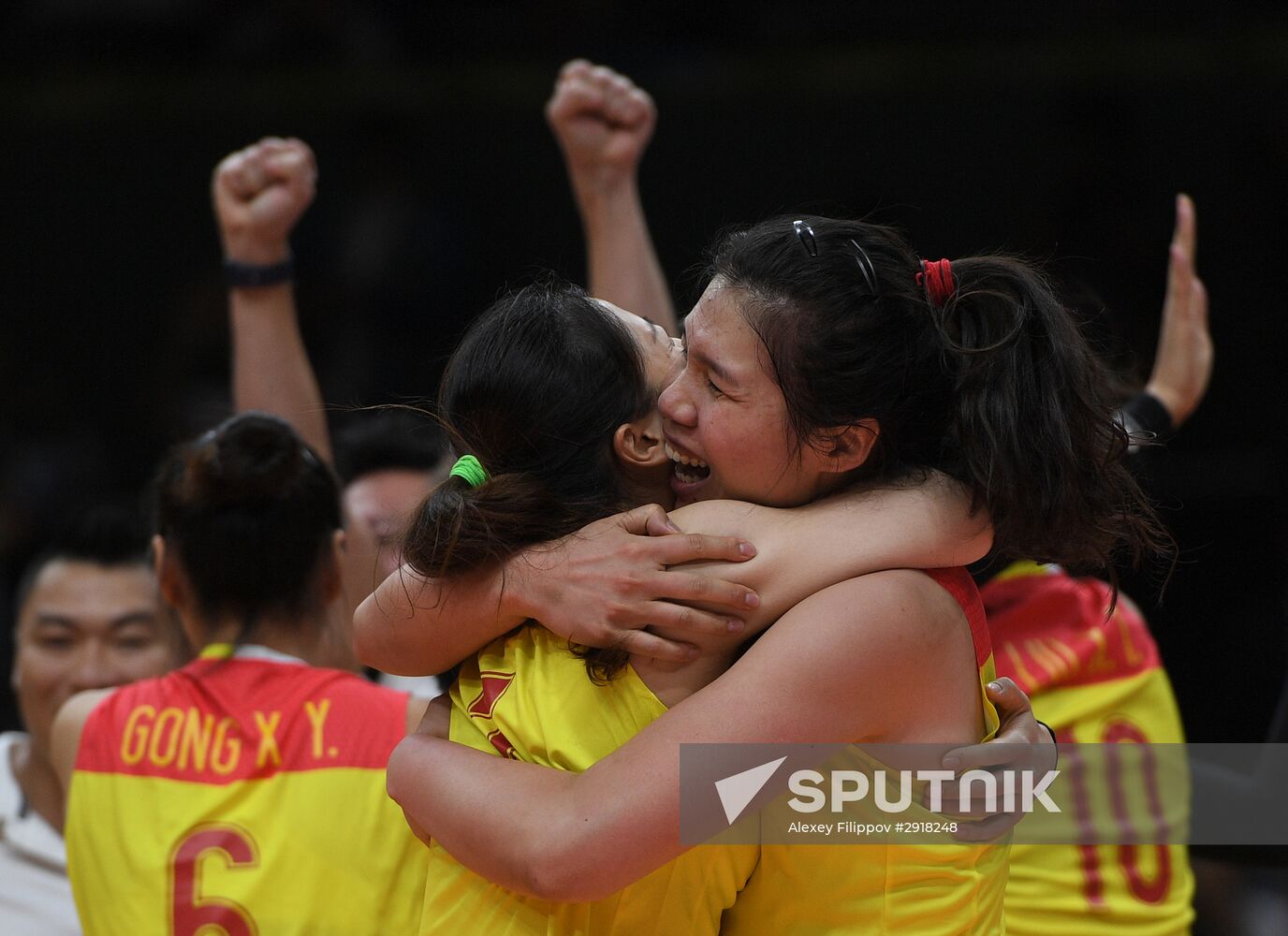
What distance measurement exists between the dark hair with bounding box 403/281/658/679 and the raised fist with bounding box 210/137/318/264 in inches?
41.1

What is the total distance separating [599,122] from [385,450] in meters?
0.68

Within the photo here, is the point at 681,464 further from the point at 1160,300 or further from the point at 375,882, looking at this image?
the point at 1160,300

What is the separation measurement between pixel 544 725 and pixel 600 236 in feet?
3.84

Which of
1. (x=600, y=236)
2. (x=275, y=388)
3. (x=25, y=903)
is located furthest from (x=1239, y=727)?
(x=25, y=903)

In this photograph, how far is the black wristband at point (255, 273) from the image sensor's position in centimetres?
234

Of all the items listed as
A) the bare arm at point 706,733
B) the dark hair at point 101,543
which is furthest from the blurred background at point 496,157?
the bare arm at point 706,733

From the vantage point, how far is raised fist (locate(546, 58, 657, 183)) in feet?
7.55

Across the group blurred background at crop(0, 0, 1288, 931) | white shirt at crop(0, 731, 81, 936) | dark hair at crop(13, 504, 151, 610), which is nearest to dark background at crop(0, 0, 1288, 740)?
blurred background at crop(0, 0, 1288, 931)

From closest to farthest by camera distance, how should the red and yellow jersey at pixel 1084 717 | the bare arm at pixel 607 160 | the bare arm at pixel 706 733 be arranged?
1. the bare arm at pixel 706 733
2. the red and yellow jersey at pixel 1084 717
3. the bare arm at pixel 607 160

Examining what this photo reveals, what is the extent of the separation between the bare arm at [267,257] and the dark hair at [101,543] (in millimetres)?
403

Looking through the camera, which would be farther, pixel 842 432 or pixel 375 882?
pixel 375 882

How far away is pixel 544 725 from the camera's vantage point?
1.30 meters

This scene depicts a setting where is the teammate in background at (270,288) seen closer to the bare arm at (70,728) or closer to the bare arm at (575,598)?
the bare arm at (70,728)

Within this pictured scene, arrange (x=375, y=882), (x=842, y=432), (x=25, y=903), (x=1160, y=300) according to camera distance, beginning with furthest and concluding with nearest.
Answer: (x=1160, y=300), (x=25, y=903), (x=375, y=882), (x=842, y=432)
